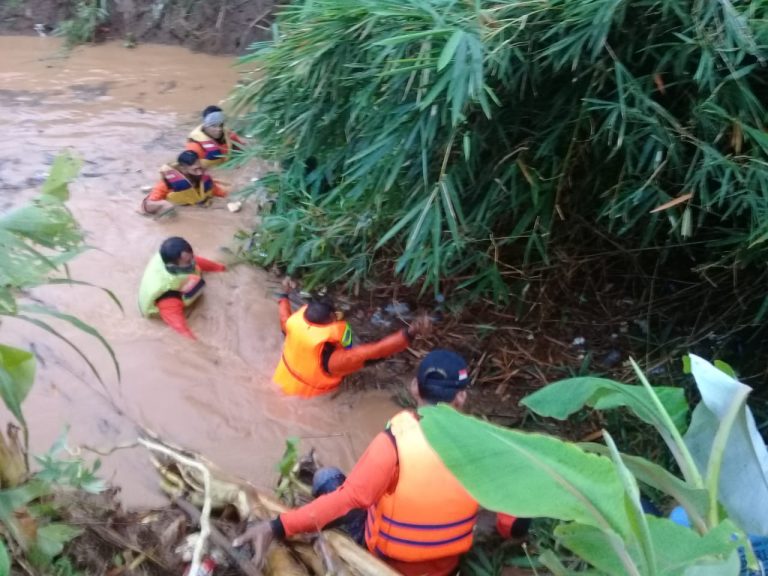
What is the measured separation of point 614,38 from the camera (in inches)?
106

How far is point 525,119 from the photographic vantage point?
10.3 ft

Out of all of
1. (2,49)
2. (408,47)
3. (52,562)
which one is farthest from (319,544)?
(2,49)

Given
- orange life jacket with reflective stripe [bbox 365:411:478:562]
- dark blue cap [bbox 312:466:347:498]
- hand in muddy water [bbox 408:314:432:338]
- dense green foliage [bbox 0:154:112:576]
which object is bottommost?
dark blue cap [bbox 312:466:347:498]

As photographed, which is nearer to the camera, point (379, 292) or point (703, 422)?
point (703, 422)

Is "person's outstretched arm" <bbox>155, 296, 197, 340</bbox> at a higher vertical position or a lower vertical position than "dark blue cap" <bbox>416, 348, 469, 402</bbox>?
lower

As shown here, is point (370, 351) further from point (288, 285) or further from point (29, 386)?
point (29, 386)

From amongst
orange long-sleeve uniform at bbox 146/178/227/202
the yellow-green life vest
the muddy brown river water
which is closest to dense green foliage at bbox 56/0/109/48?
the muddy brown river water

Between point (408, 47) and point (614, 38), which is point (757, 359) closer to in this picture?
point (614, 38)

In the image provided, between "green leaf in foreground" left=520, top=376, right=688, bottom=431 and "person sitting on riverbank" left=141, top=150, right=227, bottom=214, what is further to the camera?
"person sitting on riverbank" left=141, top=150, right=227, bottom=214

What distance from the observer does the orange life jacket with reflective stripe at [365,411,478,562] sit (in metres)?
2.28

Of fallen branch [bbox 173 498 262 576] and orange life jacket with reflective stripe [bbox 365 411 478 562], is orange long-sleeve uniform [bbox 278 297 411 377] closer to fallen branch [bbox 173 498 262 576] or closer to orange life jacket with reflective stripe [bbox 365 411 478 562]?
orange life jacket with reflective stripe [bbox 365 411 478 562]

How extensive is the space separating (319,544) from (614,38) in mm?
2091

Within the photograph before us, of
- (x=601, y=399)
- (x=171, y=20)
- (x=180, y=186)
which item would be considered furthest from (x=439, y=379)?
(x=171, y=20)

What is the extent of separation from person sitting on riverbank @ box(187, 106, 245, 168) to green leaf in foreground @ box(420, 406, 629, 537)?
16.1 ft
